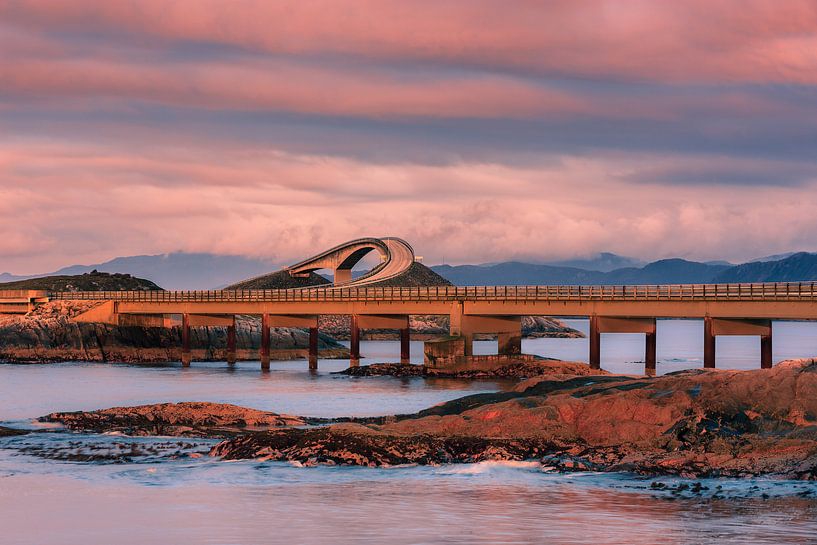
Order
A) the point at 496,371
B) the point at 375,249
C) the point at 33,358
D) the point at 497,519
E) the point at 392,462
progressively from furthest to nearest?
1. the point at 375,249
2. the point at 33,358
3. the point at 496,371
4. the point at 392,462
5. the point at 497,519

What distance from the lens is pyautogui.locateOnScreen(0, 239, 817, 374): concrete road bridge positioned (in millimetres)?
81125

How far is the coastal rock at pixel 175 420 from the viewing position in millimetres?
50156

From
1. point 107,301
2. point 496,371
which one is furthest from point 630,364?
point 107,301

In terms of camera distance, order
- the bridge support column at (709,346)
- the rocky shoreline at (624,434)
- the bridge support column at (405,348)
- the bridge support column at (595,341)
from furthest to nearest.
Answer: the bridge support column at (405,348)
the bridge support column at (595,341)
the bridge support column at (709,346)
the rocky shoreline at (624,434)

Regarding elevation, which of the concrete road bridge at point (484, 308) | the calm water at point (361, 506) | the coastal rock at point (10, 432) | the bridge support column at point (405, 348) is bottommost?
the calm water at point (361, 506)

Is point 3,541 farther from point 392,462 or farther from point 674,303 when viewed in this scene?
point 674,303

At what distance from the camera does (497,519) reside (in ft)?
104

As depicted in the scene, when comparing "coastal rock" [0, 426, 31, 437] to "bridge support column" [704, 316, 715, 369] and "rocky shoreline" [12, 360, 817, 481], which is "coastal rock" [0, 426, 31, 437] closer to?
"rocky shoreline" [12, 360, 817, 481]

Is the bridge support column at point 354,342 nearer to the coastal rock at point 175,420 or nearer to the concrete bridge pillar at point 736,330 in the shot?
the concrete bridge pillar at point 736,330

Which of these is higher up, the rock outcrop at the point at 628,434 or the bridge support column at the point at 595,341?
the bridge support column at the point at 595,341

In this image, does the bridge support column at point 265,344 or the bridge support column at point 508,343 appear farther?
the bridge support column at point 265,344

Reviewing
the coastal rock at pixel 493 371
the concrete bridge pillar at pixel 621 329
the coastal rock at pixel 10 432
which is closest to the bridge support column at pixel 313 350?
the coastal rock at pixel 493 371

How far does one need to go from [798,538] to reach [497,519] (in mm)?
7721

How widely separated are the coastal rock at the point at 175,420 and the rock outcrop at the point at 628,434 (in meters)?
7.20
